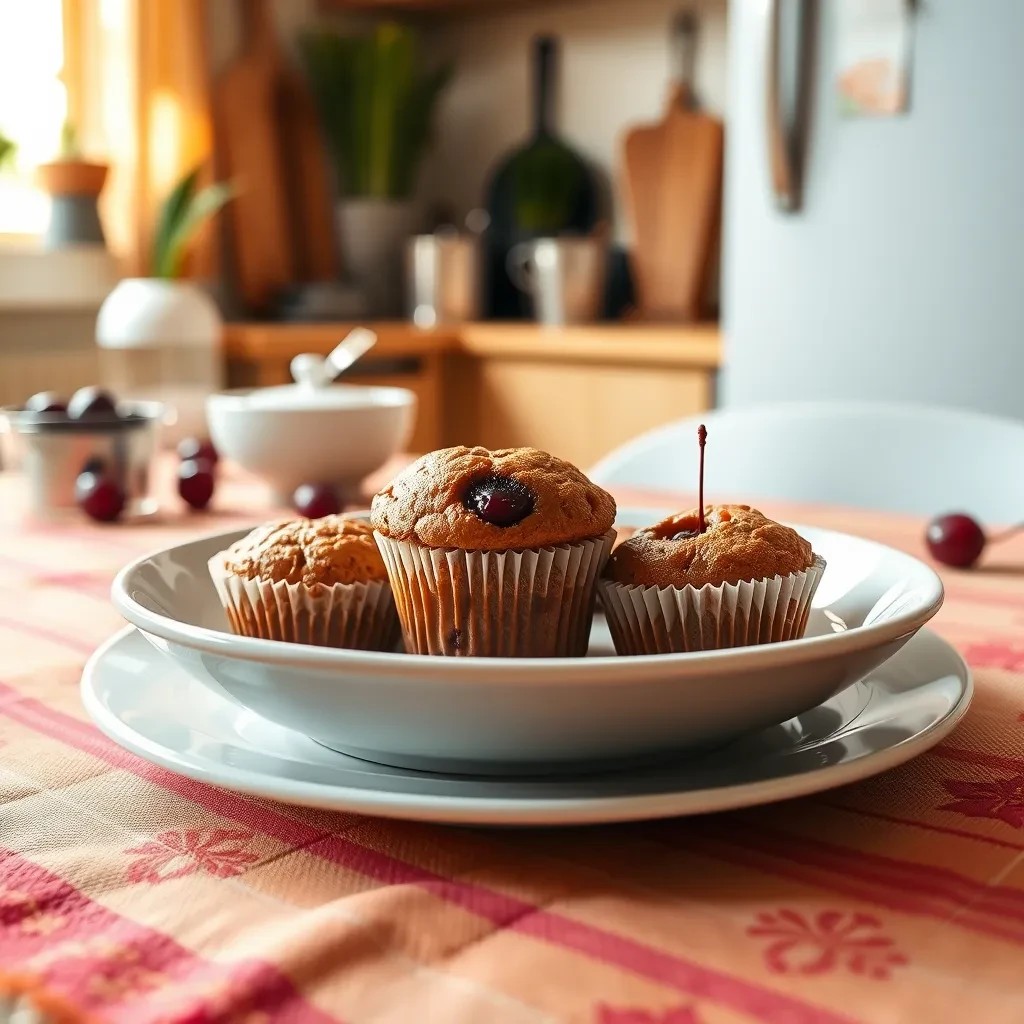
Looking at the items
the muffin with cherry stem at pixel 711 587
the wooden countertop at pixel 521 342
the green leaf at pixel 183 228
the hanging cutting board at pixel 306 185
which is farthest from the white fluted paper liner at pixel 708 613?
the hanging cutting board at pixel 306 185

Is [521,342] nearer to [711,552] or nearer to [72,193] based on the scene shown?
[72,193]

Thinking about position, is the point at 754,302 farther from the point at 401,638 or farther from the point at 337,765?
the point at 337,765

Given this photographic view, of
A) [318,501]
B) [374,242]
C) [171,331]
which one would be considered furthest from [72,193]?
[318,501]

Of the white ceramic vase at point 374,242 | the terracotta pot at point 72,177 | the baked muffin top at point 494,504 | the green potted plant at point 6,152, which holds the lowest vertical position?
the baked muffin top at point 494,504

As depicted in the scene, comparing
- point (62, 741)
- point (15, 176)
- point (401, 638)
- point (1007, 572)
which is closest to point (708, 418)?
point (1007, 572)

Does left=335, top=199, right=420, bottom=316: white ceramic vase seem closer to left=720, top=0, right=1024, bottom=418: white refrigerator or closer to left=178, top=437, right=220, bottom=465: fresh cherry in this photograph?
left=720, top=0, right=1024, bottom=418: white refrigerator

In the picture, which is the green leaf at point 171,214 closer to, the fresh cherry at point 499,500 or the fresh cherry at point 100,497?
the fresh cherry at point 100,497
